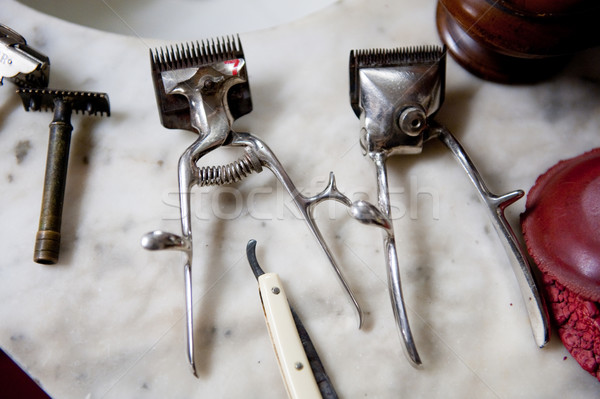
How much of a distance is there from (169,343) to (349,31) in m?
0.43

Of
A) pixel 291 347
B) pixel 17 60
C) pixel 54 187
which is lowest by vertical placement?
pixel 291 347

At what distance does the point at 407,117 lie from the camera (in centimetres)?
59

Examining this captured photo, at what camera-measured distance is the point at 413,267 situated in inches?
23.9

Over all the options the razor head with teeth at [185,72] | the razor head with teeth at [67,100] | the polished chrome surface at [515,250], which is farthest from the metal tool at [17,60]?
the polished chrome surface at [515,250]

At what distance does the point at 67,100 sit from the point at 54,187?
0.10 meters

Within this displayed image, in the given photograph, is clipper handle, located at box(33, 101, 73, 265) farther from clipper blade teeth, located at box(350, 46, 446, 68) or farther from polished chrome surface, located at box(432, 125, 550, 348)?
polished chrome surface, located at box(432, 125, 550, 348)

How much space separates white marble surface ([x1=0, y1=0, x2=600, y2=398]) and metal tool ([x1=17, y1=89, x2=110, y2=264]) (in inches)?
0.9

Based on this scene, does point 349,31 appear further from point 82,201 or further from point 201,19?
point 82,201

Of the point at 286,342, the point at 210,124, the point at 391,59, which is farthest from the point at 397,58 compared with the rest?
the point at 286,342

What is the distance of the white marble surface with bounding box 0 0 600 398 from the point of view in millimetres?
572

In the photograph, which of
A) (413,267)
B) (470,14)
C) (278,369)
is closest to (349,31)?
(470,14)

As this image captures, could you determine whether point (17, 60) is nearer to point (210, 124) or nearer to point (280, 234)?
point (210, 124)

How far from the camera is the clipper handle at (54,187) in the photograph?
0.59 m

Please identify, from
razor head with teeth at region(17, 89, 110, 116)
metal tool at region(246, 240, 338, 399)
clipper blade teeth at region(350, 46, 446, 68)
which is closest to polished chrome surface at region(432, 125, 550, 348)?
clipper blade teeth at region(350, 46, 446, 68)
